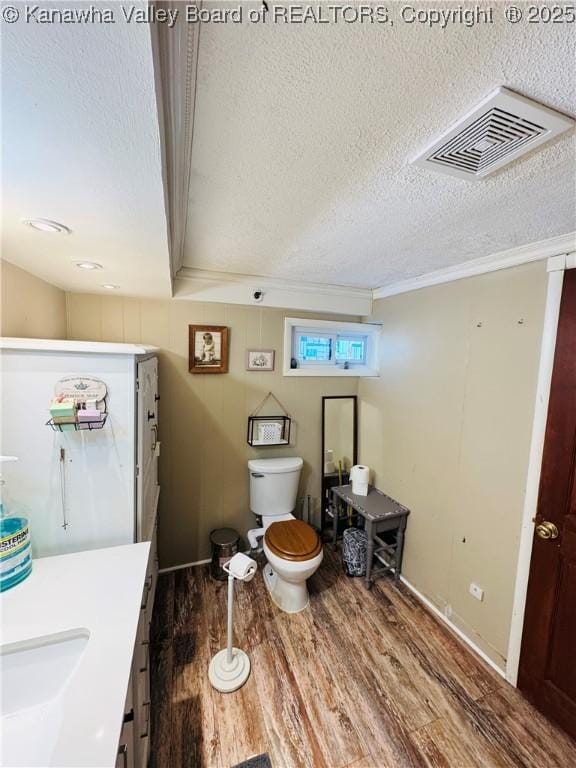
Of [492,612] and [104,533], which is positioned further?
[492,612]

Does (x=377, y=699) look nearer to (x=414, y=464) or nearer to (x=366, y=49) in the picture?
(x=414, y=464)

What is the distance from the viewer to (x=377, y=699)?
5.18 ft

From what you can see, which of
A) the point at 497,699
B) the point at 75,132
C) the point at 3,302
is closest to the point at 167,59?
the point at 75,132

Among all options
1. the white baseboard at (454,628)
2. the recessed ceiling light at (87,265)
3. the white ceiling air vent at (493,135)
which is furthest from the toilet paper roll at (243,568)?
the white ceiling air vent at (493,135)

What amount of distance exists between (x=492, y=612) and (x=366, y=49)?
246cm

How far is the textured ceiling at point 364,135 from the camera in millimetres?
571

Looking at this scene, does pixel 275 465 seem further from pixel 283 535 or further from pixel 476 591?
pixel 476 591

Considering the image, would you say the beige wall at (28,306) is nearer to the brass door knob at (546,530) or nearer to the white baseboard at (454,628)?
the brass door knob at (546,530)

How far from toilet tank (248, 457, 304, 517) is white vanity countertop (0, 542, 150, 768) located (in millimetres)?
1254

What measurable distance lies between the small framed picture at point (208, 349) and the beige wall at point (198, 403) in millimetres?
49

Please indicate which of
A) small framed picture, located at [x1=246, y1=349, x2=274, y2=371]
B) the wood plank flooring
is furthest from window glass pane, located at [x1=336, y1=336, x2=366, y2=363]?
the wood plank flooring

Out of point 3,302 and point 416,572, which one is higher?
point 3,302

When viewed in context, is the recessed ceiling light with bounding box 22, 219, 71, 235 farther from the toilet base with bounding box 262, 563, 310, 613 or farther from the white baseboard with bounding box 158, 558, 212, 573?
the white baseboard with bounding box 158, 558, 212, 573

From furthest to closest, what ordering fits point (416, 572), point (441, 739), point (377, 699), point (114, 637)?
point (416, 572) < point (377, 699) < point (441, 739) < point (114, 637)
